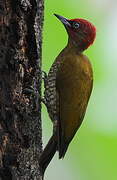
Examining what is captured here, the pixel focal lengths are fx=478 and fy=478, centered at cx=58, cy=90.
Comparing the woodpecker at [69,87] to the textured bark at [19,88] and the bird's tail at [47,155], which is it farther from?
the textured bark at [19,88]

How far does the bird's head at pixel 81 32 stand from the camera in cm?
509

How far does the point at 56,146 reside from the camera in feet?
13.9

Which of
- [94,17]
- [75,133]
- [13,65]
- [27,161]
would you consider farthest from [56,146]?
[94,17]

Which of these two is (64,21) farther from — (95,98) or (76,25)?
(95,98)

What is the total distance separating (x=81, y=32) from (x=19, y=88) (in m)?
2.20

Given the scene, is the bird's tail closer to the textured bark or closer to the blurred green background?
the textured bark

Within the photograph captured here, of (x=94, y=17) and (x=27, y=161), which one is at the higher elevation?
(x=94, y=17)

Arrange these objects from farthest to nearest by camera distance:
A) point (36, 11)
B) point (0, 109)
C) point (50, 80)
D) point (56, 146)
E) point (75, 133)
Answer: point (50, 80), point (75, 133), point (56, 146), point (36, 11), point (0, 109)

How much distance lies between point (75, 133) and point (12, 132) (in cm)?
139

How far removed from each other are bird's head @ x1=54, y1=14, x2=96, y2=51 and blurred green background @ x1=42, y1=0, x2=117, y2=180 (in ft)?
0.31

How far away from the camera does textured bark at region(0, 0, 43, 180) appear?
10.5ft

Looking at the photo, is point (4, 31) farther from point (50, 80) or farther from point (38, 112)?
point (50, 80)

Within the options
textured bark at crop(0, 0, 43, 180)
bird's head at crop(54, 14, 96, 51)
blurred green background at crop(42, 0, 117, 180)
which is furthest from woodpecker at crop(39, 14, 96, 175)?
textured bark at crop(0, 0, 43, 180)

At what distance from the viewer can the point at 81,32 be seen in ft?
17.8
